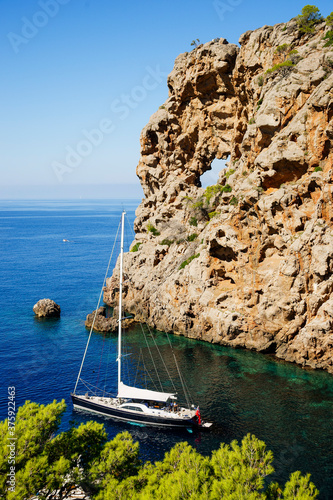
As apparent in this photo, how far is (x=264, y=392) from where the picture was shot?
43.3m

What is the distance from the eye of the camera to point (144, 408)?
128 ft

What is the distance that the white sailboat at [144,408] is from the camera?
3725 centimetres

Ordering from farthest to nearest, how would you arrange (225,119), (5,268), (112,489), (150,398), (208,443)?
1. (5,268)
2. (225,119)
3. (150,398)
4. (208,443)
5. (112,489)

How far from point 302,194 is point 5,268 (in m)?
88.3

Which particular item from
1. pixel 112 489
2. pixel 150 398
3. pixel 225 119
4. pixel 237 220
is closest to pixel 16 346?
pixel 150 398

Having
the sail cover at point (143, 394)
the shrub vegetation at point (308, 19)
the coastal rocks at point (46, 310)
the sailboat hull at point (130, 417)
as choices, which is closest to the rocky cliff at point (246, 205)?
the shrub vegetation at point (308, 19)

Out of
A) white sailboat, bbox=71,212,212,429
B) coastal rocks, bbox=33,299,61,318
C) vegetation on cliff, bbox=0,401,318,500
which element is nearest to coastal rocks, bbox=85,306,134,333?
coastal rocks, bbox=33,299,61,318

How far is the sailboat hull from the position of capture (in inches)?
1457

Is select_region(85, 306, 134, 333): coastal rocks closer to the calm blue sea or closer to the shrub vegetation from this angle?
the calm blue sea

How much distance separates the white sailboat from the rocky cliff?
63.4 ft

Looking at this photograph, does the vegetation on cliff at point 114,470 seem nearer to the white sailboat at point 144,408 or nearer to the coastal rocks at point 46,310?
the white sailboat at point 144,408

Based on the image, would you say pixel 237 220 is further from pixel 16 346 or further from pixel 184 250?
pixel 16 346

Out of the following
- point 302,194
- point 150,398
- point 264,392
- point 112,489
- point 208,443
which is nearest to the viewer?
point 112,489

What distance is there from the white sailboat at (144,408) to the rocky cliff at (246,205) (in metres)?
19.3
